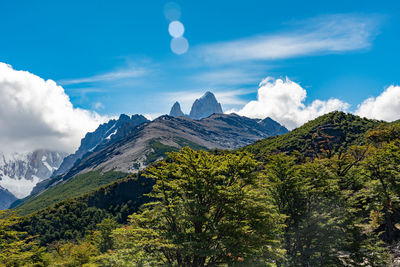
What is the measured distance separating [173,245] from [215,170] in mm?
5853

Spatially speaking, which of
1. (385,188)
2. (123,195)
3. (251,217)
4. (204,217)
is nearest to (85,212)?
(123,195)

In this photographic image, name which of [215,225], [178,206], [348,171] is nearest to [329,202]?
[348,171]

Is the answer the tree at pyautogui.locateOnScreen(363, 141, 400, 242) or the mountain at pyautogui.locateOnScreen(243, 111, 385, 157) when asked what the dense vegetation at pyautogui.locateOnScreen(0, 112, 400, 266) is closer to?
the tree at pyautogui.locateOnScreen(363, 141, 400, 242)

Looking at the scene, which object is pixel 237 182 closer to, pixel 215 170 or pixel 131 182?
pixel 215 170

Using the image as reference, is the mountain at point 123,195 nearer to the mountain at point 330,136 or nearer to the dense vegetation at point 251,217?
the mountain at point 330,136

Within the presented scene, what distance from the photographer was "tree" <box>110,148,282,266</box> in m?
17.8

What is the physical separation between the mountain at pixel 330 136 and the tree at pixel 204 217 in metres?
93.2

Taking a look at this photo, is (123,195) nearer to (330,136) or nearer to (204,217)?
(330,136)

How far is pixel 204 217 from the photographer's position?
1789 centimetres

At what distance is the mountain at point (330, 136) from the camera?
11231 centimetres

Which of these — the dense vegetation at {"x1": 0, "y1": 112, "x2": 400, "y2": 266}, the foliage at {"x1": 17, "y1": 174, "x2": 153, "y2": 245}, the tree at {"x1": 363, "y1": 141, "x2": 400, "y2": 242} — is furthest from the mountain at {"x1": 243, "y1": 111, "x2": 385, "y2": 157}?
the tree at {"x1": 363, "y1": 141, "x2": 400, "y2": 242}

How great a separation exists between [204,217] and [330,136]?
113732 millimetres

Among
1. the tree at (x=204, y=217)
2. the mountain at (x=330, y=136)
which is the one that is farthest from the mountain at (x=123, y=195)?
the tree at (x=204, y=217)

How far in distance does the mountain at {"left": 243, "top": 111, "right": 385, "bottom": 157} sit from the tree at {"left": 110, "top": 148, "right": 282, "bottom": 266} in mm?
93175
